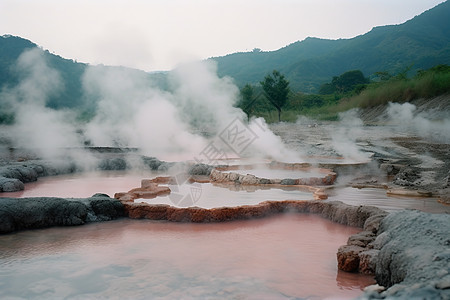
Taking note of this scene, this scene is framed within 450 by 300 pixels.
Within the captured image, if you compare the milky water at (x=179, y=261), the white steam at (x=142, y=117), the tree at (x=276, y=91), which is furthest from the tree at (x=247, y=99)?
the milky water at (x=179, y=261)

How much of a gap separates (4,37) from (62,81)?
8.22 m

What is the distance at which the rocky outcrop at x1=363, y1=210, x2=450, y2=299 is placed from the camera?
3010mm

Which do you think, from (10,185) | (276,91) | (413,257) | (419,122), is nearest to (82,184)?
(10,185)

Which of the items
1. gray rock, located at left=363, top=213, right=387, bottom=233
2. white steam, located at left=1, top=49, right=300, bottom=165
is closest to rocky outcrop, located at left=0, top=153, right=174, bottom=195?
white steam, located at left=1, top=49, right=300, bottom=165

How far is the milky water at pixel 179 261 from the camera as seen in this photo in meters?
4.03

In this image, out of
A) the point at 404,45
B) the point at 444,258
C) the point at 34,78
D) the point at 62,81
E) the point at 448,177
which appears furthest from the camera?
the point at 404,45

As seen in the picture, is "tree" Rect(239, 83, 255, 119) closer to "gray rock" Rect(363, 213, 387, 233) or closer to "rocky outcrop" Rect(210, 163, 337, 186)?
"rocky outcrop" Rect(210, 163, 337, 186)

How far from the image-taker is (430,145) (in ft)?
44.6

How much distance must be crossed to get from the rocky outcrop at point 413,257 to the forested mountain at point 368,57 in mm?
50552

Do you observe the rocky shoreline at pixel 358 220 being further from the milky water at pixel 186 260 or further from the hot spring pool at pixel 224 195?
the hot spring pool at pixel 224 195

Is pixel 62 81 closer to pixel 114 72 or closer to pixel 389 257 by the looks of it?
pixel 114 72

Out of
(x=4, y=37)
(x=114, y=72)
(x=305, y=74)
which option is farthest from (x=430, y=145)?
(x=305, y=74)

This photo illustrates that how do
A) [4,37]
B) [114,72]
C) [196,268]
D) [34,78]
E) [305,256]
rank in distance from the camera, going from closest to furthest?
[196,268] → [305,256] → [114,72] → [34,78] → [4,37]

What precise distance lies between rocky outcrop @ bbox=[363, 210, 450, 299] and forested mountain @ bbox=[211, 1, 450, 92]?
50.6 metres
